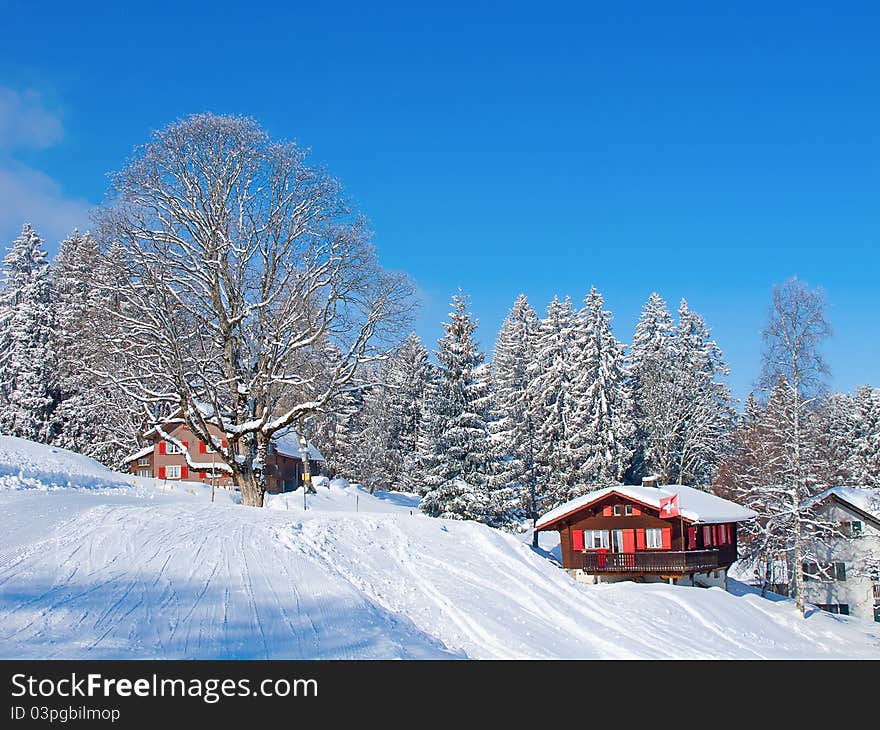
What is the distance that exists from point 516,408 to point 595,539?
16553mm

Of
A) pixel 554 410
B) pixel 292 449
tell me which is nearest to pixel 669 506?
pixel 554 410

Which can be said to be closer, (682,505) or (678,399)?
(682,505)

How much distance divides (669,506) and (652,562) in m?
2.90

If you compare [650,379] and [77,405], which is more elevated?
[650,379]

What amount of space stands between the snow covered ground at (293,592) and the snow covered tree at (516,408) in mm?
17425

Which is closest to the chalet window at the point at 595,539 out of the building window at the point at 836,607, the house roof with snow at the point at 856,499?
the house roof with snow at the point at 856,499

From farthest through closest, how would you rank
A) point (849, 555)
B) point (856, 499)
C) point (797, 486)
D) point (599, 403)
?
point (599, 403)
point (849, 555)
point (856, 499)
point (797, 486)

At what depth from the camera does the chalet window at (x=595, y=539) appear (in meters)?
40.6

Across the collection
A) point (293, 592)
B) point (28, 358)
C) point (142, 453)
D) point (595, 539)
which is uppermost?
point (28, 358)

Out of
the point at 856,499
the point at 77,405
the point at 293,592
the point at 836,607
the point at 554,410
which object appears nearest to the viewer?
the point at 293,592

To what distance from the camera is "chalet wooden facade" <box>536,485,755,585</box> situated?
38.2m

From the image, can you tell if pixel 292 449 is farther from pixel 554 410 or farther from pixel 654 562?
pixel 654 562

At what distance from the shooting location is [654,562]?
3788 cm

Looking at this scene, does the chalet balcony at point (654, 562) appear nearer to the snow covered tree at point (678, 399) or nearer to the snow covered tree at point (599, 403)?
the snow covered tree at point (599, 403)
